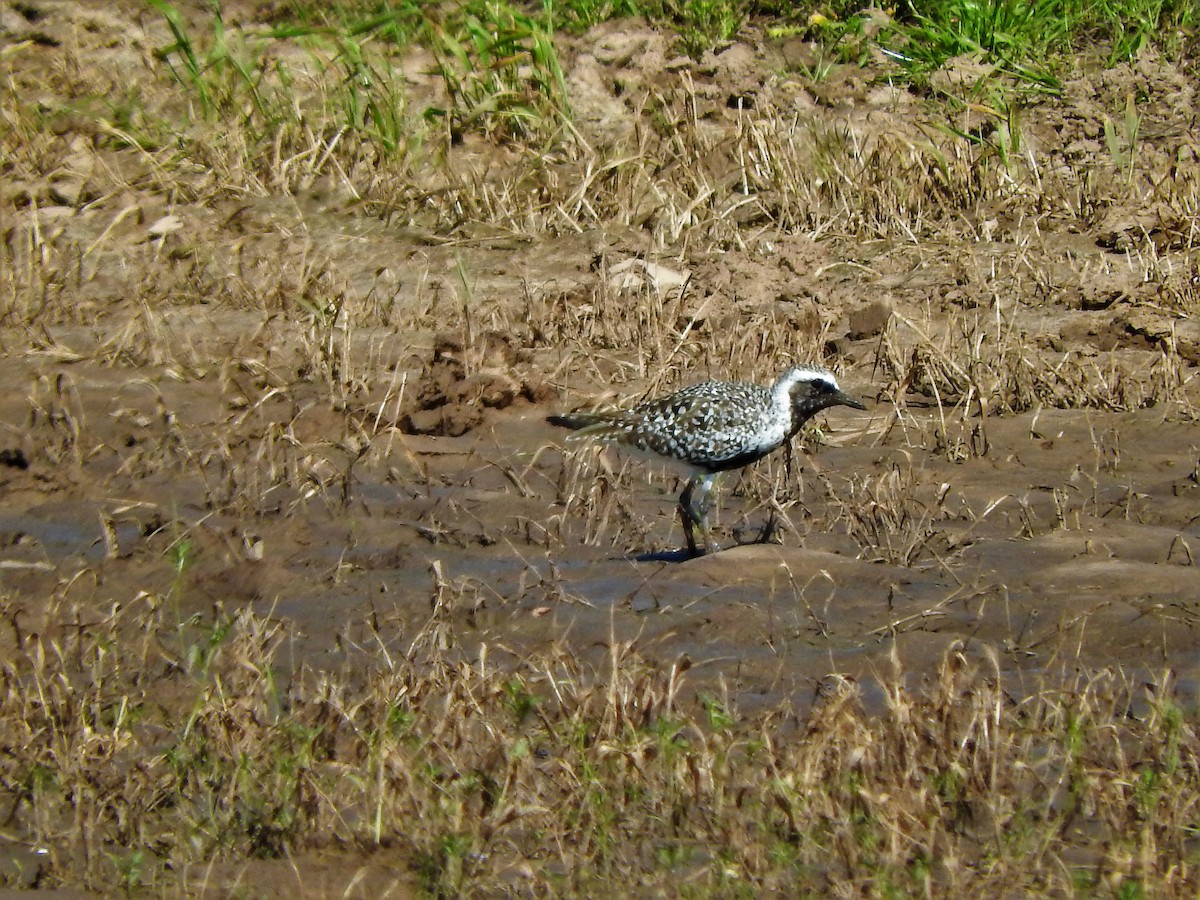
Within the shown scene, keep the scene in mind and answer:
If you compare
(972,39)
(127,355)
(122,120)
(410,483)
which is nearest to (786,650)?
(410,483)

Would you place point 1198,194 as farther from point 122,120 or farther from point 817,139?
point 122,120

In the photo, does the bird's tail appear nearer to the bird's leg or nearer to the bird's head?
the bird's leg

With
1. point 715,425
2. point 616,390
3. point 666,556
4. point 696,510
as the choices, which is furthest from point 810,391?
point 616,390

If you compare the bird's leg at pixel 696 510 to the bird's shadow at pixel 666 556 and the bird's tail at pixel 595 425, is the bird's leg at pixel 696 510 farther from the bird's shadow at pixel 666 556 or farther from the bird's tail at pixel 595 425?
the bird's tail at pixel 595 425

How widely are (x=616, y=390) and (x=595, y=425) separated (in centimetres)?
109

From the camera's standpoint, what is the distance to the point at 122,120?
12789 millimetres

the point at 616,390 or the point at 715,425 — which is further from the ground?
the point at 715,425

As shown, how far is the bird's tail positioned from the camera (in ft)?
26.5

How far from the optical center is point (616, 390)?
9.23m

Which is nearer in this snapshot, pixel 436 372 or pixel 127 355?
pixel 436 372

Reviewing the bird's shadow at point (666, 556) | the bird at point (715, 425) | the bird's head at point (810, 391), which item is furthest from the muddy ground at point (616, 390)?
the bird's head at point (810, 391)

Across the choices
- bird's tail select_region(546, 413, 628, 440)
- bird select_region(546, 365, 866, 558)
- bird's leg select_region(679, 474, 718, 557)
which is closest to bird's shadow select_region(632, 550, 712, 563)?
bird's leg select_region(679, 474, 718, 557)

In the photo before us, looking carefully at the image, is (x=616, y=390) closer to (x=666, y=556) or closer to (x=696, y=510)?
(x=696, y=510)

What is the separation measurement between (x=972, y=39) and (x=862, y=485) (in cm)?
604
